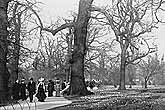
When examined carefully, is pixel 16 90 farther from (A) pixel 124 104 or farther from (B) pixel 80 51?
(A) pixel 124 104

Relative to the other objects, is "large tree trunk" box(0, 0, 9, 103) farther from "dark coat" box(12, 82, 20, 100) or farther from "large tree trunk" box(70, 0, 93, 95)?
"large tree trunk" box(70, 0, 93, 95)

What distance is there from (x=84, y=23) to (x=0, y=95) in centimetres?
910

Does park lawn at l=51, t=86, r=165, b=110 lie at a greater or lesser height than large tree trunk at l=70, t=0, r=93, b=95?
lesser

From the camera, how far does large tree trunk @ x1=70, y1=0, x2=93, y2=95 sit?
24766 millimetres

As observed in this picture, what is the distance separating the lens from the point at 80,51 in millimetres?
25172

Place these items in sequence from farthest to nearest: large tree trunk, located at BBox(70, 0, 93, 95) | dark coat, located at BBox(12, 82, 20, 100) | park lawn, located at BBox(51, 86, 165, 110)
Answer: dark coat, located at BBox(12, 82, 20, 100)
large tree trunk, located at BBox(70, 0, 93, 95)
park lawn, located at BBox(51, 86, 165, 110)

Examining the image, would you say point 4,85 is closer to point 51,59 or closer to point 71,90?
point 71,90

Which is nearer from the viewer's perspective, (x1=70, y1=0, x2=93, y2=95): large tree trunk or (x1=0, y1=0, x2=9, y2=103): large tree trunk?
(x1=0, y1=0, x2=9, y2=103): large tree trunk

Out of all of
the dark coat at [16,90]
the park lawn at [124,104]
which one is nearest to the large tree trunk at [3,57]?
the dark coat at [16,90]

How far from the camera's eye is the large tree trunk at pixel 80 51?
81.3ft

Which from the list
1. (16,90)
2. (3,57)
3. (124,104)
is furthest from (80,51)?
(124,104)

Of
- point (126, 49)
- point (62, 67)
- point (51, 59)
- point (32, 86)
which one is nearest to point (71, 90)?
point (32, 86)

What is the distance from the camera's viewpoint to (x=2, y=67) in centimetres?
2028

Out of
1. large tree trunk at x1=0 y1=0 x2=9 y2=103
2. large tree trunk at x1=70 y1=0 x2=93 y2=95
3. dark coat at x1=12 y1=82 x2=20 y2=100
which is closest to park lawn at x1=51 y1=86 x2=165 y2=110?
large tree trunk at x1=0 y1=0 x2=9 y2=103
